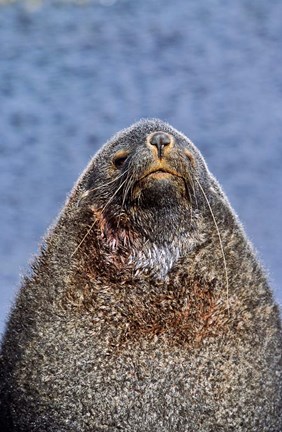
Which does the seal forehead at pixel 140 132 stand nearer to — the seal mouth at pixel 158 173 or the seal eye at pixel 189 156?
the seal eye at pixel 189 156

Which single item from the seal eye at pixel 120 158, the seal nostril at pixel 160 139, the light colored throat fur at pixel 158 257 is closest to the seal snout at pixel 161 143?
the seal nostril at pixel 160 139

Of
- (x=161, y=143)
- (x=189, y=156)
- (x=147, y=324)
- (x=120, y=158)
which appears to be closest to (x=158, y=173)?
(x=161, y=143)

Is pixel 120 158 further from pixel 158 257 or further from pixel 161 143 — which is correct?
pixel 158 257

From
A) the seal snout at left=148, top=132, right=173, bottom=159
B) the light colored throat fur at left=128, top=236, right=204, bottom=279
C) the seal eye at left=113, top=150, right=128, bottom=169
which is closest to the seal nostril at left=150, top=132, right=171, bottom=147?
the seal snout at left=148, top=132, right=173, bottom=159

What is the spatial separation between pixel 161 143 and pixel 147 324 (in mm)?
891

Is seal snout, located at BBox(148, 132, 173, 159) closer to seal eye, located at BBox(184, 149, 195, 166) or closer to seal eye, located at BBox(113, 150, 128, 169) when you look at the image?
seal eye, located at BBox(184, 149, 195, 166)

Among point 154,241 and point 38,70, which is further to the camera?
point 38,70

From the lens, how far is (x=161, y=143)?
695cm

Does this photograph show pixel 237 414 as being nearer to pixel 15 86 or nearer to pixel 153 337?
pixel 153 337

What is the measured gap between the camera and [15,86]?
13789 mm

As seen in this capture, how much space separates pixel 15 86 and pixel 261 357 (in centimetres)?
709

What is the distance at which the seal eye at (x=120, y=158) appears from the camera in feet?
23.7

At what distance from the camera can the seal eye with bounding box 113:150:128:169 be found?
7.22m

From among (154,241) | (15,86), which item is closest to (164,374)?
(154,241)
